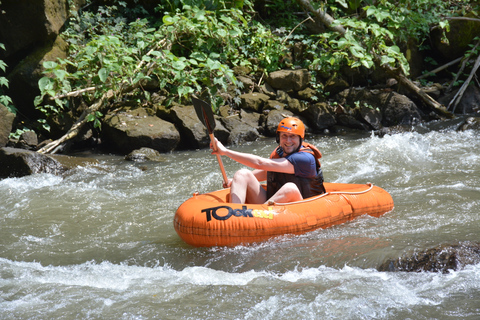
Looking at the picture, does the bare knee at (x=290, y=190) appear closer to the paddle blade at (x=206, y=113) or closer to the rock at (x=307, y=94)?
the paddle blade at (x=206, y=113)

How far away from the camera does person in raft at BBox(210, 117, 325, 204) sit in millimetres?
3930

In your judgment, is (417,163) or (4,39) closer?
(417,163)

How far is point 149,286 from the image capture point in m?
3.11

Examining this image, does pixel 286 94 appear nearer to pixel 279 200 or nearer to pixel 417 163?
pixel 417 163

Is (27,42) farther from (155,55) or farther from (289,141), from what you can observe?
(289,141)

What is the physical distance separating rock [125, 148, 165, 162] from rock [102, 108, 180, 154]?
25 cm

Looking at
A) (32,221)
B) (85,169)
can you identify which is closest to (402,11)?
(85,169)

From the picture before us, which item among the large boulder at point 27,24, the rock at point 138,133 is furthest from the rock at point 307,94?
the large boulder at point 27,24

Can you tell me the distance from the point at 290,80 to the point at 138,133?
3735 mm

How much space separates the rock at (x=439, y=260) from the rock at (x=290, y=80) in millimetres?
6751

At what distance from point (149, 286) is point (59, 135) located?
5.77 m

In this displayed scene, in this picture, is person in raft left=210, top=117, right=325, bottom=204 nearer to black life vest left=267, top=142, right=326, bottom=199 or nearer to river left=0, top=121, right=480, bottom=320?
black life vest left=267, top=142, right=326, bottom=199

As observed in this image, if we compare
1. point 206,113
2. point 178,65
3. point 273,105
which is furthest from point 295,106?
point 206,113

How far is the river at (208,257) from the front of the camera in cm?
275
